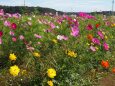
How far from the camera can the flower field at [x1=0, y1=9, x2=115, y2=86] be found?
17.3 feet

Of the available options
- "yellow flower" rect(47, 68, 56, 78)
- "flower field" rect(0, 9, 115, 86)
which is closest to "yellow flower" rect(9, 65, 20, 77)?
"flower field" rect(0, 9, 115, 86)

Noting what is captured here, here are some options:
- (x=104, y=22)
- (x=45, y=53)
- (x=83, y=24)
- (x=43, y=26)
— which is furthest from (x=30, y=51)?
(x=104, y=22)

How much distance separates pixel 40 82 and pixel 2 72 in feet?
3.56

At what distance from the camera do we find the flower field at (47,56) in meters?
5.27

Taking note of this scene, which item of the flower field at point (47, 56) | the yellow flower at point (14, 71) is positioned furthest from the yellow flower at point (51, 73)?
the yellow flower at point (14, 71)

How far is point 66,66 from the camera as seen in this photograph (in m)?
5.32

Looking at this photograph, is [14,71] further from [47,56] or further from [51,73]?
[47,56]

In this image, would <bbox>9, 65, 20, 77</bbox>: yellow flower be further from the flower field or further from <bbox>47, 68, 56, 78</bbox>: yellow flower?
<bbox>47, 68, 56, 78</bbox>: yellow flower

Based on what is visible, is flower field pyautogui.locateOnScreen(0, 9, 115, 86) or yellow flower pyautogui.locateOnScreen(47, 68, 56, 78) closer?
yellow flower pyautogui.locateOnScreen(47, 68, 56, 78)

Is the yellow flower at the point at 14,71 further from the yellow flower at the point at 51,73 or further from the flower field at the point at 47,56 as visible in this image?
the yellow flower at the point at 51,73

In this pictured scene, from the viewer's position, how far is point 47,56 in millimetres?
6289

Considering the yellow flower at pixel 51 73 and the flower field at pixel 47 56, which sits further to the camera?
the flower field at pixel 47 56

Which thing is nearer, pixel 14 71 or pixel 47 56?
pixel 14 71

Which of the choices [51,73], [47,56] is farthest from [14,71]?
[47,56]
